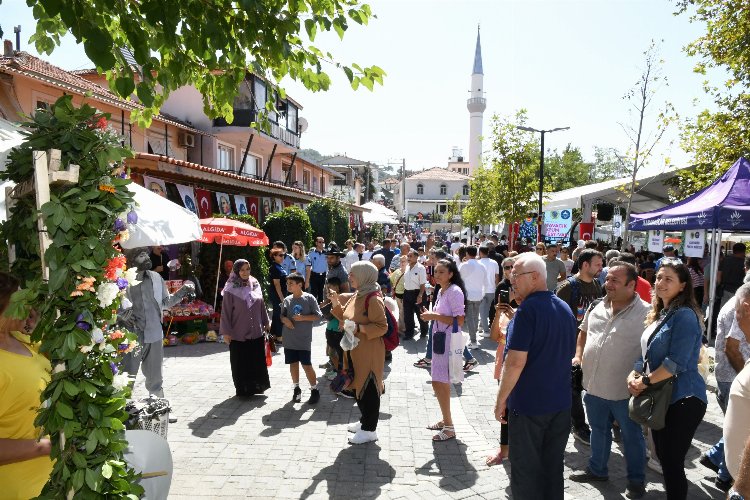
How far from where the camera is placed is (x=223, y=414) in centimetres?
629

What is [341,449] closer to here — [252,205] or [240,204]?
[240,204]

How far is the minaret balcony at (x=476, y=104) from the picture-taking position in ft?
281

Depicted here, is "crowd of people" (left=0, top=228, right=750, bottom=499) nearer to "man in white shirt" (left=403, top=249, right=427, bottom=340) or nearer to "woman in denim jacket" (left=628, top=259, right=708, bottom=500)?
"woman in denim jacket" (left=628, top=259, right=708, bottom=500)

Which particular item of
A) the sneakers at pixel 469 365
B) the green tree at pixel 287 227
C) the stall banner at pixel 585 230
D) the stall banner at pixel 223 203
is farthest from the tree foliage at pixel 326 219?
the sneakers at pixel 469 365

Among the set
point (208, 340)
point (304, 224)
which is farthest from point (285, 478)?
point (304, 224)

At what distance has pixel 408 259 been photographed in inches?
430

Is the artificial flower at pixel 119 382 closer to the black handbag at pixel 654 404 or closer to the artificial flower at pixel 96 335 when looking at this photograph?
the artificial flower at pixel 96 335

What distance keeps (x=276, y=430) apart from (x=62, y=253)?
3849mm

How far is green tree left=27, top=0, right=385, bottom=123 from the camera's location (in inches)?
130

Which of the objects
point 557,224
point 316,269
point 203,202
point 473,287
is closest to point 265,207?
point 203,202

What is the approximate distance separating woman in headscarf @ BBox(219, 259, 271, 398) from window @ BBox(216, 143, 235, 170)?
1577 centimetres

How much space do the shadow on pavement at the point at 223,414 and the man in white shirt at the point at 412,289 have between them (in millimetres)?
4466

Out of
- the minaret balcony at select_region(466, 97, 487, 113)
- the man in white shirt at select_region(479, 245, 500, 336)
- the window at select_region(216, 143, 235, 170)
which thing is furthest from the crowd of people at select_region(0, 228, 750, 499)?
the minaret balcony at select_region(466, 97, 487, 113)

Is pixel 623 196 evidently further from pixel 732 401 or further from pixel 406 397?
pixel 732 401
